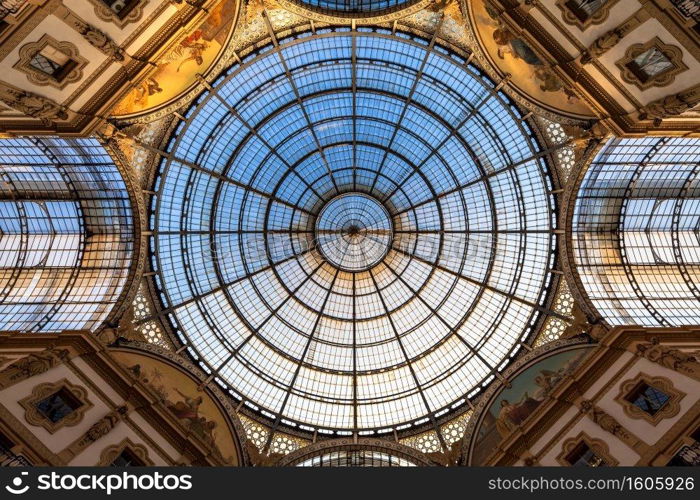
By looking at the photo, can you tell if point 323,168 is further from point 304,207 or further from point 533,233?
point 533,233

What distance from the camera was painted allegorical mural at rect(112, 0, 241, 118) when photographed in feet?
70.2

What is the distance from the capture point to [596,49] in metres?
16.8

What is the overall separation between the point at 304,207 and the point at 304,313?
6.52 meters

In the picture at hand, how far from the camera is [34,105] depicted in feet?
56.6

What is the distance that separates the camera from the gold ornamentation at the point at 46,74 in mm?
16125

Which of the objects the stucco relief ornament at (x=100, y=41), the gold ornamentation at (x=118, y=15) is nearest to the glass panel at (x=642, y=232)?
the gold ornamentation at (x=118, y=15)

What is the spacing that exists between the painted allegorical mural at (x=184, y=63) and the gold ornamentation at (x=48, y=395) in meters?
11.5

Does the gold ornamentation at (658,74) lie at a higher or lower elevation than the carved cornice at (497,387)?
higher

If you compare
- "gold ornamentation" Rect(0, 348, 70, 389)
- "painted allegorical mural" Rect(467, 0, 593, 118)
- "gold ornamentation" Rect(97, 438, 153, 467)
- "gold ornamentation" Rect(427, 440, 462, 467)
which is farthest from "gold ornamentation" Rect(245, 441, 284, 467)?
"painted allegorical mural" Rect(467, 0, 593, 118)

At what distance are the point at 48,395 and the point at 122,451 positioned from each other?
3.59 metres

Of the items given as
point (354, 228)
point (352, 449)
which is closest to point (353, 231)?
point (354, 228)

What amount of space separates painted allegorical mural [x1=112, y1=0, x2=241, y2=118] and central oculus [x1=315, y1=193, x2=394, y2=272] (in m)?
11.4

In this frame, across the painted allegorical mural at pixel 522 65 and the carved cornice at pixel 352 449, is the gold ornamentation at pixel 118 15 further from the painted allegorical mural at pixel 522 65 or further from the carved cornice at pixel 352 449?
the carved cornice at pixel 352 449

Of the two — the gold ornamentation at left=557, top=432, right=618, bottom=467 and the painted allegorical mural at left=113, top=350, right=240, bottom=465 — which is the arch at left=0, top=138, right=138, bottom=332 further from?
the gold ornamentation at left=557, top=432, right=618, bottom=467
